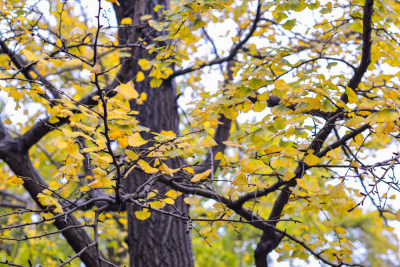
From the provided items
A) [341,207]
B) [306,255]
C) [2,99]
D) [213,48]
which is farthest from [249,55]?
[2,99]

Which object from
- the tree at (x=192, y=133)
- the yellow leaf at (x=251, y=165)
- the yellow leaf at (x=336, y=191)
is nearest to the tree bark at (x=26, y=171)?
the tree at (x=192, y=133)

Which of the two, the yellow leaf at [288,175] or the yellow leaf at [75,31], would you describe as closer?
the yellow leaf at [288,175]

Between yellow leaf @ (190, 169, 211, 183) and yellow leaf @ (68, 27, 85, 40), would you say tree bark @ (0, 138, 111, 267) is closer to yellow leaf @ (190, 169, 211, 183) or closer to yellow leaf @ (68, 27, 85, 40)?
yellow leaf @ (68, 27, 85, 40)

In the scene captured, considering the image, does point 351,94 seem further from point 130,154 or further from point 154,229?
point 154,229

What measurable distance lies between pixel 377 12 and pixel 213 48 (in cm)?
199

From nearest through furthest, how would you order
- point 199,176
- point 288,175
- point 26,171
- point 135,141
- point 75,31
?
point 135,141 < point 288,175 < point 199,176 < point 75,31 < point 26,171

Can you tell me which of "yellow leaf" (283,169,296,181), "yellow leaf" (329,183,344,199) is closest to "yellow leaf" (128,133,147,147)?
"yellow leaf" (283,169,296,181)

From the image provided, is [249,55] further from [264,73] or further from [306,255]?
[306,255]

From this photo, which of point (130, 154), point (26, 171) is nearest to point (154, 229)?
point (26, 171)

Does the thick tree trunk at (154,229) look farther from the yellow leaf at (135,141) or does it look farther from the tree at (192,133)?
the yellow leaf at (135,141)

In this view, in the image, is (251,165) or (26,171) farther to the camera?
(26,171)

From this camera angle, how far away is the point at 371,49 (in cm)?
302

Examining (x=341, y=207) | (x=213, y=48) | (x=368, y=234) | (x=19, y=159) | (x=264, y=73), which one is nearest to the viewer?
(x=264, y=73)

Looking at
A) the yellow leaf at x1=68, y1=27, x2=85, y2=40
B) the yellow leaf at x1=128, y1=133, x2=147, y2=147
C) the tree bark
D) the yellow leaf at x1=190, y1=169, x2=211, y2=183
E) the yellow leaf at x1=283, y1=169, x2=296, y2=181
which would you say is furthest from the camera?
the tree bark
